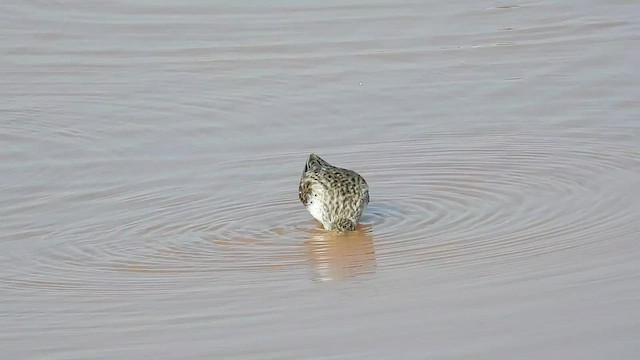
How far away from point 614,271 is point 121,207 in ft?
9.26

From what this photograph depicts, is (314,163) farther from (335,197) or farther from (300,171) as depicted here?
(300,171)

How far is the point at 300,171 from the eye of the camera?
872 cm

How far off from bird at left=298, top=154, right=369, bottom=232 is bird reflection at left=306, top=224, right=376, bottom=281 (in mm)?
58

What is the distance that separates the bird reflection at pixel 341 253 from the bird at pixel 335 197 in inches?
2.3

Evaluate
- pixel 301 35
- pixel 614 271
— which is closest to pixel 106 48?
pixel 301 35

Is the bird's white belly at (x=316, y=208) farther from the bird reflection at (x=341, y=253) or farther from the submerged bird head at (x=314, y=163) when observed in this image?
the submerged bird head at (x=314, y=163)

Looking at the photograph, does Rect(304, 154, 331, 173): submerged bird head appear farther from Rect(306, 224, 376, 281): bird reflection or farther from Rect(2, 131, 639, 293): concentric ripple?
Rect(306, 224, 376, 281): bird reflection

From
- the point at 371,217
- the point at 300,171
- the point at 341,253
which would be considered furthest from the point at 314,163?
the point at 341,253

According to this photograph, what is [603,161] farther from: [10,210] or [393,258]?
[10,210]

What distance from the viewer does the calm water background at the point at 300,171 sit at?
6.15m

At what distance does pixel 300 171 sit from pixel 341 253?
51.3 inches

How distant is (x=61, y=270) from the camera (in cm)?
710

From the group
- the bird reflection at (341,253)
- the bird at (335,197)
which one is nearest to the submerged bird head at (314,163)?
the bird at (335,197)

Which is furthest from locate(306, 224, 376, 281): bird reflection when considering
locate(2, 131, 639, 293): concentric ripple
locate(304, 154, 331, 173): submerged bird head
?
locate(304, 154, 331, 173): submerged bird head
